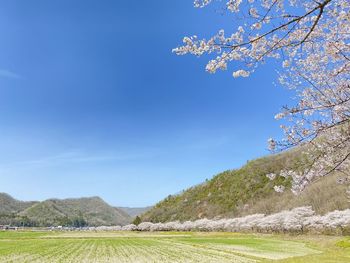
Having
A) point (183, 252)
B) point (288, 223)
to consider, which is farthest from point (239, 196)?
point (183, 252)

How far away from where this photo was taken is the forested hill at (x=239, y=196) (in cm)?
10903

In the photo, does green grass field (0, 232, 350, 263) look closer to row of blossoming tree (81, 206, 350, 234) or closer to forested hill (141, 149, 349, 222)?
row of blossoming tree (81, 206, 350, 234)

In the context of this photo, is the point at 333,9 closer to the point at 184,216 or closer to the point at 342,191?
the point at 342,191

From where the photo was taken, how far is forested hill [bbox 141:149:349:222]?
109 meters

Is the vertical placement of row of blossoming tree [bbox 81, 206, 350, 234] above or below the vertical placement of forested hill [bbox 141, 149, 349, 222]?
below


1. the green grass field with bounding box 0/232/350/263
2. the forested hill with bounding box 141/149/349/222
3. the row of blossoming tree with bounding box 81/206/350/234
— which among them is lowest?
the green grass field with bounding box 0/232/350/263

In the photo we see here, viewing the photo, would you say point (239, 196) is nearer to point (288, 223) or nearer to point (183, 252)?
point (288, 223)

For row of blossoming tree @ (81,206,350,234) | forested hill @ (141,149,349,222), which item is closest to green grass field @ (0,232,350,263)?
row of blossoming tree @ (81,206,350,234)

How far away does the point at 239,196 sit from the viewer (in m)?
134

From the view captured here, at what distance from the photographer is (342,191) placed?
84938 millimetres

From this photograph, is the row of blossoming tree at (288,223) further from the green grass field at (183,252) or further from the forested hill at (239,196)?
the green grass field at (183,252)

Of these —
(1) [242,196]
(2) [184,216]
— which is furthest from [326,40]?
(2) [184,216]

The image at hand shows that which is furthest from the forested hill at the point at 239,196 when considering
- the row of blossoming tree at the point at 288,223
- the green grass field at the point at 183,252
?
the green grass field at the point at 183,252

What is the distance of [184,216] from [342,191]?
66.2 meters
